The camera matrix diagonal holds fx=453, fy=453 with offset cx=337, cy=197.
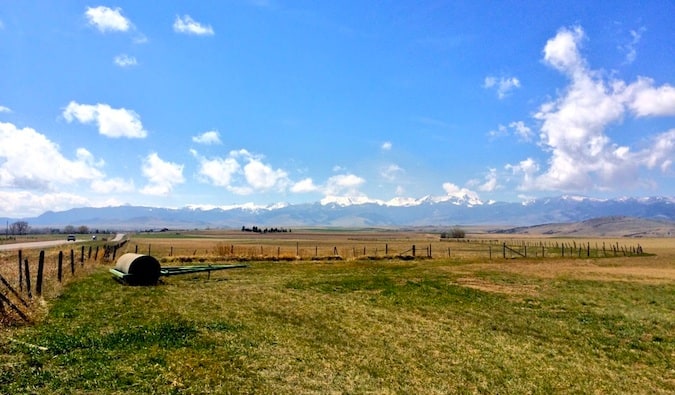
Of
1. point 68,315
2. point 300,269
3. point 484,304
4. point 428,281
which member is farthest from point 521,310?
point 300,269

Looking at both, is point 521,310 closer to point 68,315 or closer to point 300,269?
point 68,315

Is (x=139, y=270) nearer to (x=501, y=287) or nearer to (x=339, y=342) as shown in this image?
→ (x=339, y=342)

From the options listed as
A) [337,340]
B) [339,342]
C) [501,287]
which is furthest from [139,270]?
[501,287]

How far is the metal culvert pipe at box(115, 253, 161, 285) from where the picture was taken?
2788 centimetres

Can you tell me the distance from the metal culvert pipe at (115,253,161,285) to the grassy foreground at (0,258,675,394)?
1026 mm

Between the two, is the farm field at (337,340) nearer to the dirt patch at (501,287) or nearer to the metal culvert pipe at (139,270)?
the dirt patch at (501,287)

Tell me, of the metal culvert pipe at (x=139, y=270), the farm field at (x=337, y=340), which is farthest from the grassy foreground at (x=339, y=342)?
the metal culvert pipe at (x=139, y=270)

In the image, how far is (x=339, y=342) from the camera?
15875 millimetres

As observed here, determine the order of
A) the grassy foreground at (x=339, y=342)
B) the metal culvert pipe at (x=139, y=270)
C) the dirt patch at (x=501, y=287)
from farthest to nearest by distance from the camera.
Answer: the dirt patch at (x=501, y=287) → the metal culvert pipe at (x=139, y=270) → the grassy foreground at (x=339, y=342)

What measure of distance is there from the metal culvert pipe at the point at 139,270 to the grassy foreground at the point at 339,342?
1.03 meters

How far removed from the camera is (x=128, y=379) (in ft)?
36.4

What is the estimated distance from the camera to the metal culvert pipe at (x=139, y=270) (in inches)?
1097

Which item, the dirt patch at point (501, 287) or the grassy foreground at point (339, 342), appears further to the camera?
the dirt patch at point (501, 287)

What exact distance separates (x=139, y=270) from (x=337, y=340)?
56.2 ft
